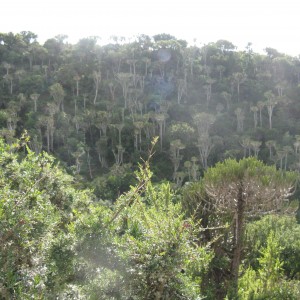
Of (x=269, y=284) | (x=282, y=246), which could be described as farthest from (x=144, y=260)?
(x=282, y=246)

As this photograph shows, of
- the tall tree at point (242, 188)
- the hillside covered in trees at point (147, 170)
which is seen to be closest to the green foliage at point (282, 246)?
the hillside covered in trees at point (147, 170)

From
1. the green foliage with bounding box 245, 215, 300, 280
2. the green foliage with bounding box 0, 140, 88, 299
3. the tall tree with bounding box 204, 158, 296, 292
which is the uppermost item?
the green foliage with bounding box 0, 140, 88, 299

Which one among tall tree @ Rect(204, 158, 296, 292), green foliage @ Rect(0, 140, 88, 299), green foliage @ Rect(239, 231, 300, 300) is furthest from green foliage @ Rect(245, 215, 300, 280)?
green foliage @ Rect(0, 140, 88, 299)

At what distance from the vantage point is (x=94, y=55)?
51281 mm

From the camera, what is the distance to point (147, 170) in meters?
4.50

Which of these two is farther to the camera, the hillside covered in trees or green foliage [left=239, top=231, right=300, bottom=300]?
green foliage [left=239, top=231, right=300, bottom=300]

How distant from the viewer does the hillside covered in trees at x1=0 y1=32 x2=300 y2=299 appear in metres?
3.82

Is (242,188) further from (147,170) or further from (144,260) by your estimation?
(144,260)

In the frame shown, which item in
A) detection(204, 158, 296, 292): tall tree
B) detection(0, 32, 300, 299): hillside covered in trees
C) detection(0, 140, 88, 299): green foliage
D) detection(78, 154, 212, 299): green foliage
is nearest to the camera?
detection(0, 140, 88, 299): green foliage

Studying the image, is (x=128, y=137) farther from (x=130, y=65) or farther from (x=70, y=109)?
→ (x=130, y=65)

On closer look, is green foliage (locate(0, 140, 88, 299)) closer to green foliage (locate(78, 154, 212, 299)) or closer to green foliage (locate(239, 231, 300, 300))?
green foliage (locate(78, 154, 212, 299))

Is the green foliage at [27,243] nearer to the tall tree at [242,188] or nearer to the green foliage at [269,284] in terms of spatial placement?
the tall tree at [242,188]

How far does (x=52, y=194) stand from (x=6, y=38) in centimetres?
5157

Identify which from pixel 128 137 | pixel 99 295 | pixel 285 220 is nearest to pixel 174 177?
pixel 128 137
